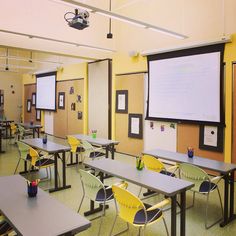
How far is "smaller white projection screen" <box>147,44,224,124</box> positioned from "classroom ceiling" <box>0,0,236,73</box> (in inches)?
18.9

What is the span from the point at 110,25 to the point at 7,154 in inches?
193

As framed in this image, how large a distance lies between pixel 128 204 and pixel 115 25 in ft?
21.5

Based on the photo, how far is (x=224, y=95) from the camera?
193 inches

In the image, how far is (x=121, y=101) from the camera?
745 centimetres

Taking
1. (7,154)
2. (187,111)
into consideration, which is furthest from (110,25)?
(7,154)

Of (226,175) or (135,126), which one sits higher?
(135,126)

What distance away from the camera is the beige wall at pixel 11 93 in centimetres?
1307

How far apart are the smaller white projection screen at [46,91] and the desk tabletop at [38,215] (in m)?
8.66

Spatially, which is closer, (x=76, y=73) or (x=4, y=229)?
(x=4, y=229)

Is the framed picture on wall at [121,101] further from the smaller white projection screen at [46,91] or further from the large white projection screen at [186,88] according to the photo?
the smaller white projection screen at [46,91]

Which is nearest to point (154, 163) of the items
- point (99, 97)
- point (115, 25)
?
point (99, 97)

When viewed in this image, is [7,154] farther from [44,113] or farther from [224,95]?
[224,95]

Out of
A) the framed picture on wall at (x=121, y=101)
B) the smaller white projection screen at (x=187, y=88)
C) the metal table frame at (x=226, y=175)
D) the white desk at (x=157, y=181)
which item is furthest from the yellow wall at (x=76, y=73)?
the white desk at (x=157, y=181)

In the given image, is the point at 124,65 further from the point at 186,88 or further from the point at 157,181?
the point at 157,181
